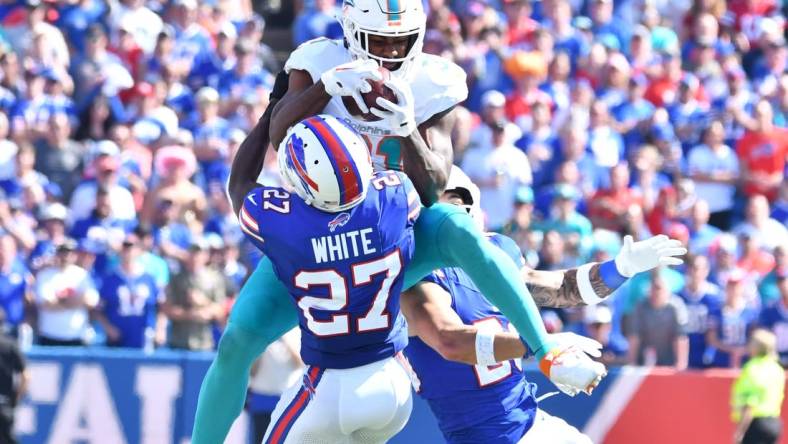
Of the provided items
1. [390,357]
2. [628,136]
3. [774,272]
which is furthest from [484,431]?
[628,136]

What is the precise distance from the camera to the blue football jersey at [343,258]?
4.94 meters

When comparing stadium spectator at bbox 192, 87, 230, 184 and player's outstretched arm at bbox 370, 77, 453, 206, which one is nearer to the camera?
player's outstretched arm at bbox 370, 77, 453, 206

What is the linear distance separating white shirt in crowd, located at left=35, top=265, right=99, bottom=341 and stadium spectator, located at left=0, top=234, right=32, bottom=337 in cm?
11

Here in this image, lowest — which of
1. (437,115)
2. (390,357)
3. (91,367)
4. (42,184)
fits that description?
(91,367)

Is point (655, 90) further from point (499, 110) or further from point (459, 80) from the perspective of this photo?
point (459, 80)

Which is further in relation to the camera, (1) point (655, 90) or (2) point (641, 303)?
(1) point (655, 90)

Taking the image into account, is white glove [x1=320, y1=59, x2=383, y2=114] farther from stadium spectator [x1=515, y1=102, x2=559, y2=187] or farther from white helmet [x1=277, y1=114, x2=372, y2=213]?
stadium spectator [x1=515, y1=102, x2=559, y2=187]

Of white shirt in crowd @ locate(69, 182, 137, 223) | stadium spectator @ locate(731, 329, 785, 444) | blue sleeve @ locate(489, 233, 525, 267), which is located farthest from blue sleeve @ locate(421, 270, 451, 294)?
white shirt in crowd @ locate(69, 182, 137, 223)

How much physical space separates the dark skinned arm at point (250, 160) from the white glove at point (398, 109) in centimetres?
62

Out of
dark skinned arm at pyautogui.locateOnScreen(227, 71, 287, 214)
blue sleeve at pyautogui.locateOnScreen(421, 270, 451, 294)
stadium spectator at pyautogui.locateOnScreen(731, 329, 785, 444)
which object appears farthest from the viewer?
stadium spectator at pyautogui.locateOnScreen(731, 329, 785, 444)

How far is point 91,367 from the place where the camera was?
9125mm

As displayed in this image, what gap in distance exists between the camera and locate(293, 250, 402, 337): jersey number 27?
4.95 meters

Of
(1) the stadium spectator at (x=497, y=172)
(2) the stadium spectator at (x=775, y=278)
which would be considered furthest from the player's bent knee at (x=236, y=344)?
(2) the stadium spectator at (x=775, y=278)

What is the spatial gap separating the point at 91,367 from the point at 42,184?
1.75m
